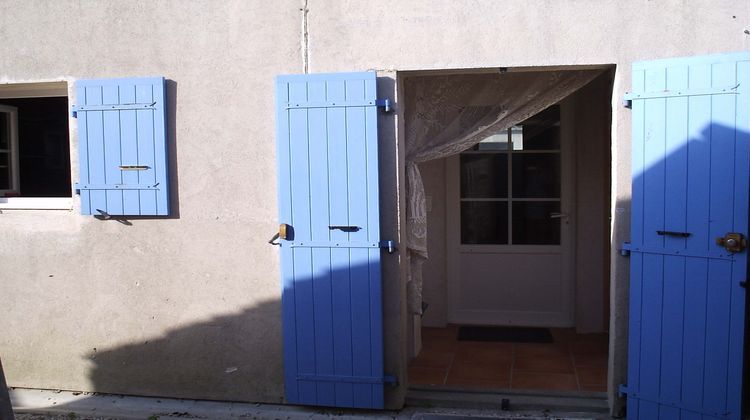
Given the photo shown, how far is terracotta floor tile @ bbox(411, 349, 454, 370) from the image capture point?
4789mm

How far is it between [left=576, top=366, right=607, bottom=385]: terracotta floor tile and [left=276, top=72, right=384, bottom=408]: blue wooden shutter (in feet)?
4.65

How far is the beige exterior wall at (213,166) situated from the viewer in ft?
12.5

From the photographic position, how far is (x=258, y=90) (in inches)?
162

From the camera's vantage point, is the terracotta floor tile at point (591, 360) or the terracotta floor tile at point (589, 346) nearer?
the terracotta floor tile at point (591, 360)

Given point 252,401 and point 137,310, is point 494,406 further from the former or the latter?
point 137,310

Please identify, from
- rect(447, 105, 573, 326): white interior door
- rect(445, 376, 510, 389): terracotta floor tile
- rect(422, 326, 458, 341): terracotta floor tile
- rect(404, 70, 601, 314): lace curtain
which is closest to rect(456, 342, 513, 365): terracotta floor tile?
rect(422, 326, 458, 341): terracotta floor tile

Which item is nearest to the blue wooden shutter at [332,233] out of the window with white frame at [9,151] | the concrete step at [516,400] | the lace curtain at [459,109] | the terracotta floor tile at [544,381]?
the concrete step at [516,400]

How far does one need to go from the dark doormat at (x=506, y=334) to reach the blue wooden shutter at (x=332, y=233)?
1.65 m

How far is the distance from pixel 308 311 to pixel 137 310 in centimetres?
119

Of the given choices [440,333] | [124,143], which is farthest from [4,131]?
[440,333]

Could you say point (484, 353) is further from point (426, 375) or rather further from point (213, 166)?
point (213, 166)

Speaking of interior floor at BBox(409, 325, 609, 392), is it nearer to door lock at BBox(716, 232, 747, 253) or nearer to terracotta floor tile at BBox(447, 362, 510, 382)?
terracotta floor tile at BBox(447, 362, 510, 382)

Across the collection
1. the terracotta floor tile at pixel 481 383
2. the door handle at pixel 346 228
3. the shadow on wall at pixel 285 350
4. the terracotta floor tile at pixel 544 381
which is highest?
the door handle at pixel 346 228

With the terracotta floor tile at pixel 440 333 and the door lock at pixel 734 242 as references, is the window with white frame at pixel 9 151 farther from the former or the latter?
the door lock at pixel 734 242
